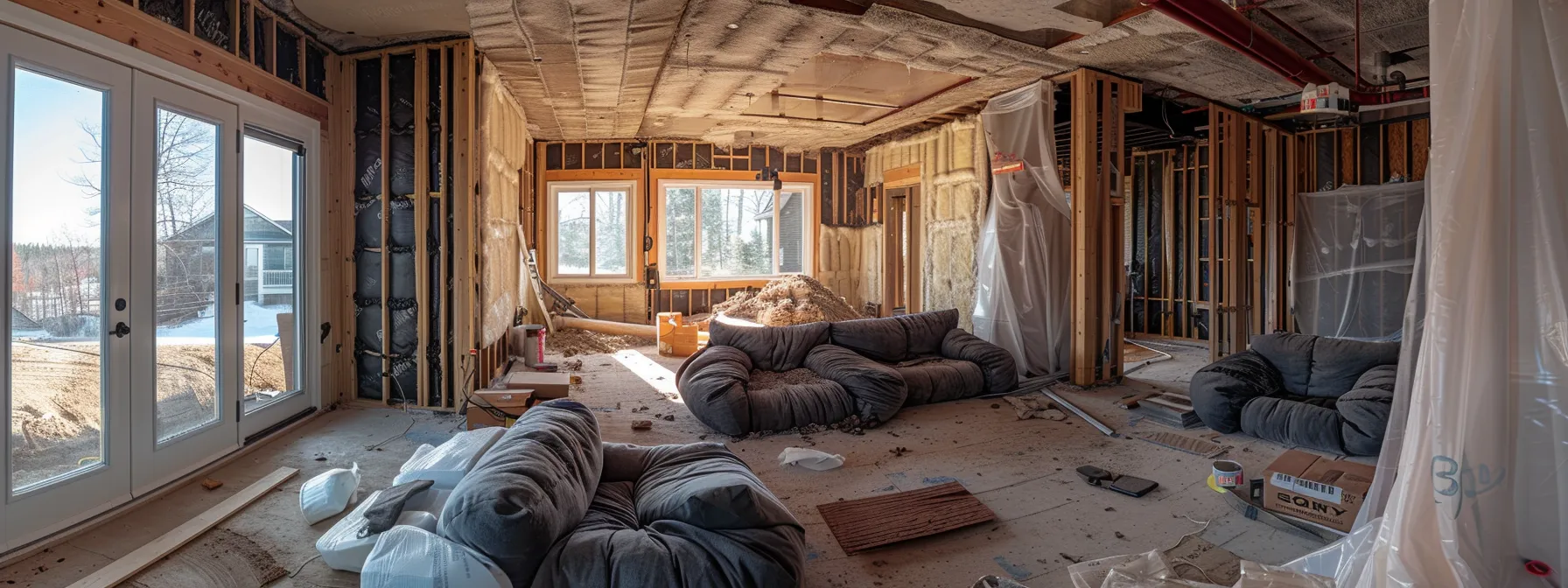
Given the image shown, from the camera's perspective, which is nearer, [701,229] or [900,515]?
[900,515]

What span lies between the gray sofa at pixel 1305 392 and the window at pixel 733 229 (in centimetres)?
672

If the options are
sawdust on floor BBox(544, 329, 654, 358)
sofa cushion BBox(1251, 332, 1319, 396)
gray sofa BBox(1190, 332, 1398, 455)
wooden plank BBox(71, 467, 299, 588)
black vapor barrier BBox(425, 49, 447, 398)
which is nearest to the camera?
wooden plank BBox(71, 467, 299, 588)

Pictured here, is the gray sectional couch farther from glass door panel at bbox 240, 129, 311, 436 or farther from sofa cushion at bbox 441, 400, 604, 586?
glass door panel at bbox 240, 129, 311, 436

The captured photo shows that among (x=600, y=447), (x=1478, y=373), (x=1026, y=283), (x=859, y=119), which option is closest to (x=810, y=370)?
(x=1026, y=283)

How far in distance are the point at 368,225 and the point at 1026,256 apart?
5.64 metres

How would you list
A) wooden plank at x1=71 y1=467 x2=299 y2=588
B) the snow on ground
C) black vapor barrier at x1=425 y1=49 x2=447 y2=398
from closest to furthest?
wooden plank at x1=71 y1=467 x2=299 y2=588, the snow on ground, black vapor barrier at x1=425 y1=49 x2=447 y2=398

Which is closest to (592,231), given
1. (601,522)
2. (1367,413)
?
(601,522)

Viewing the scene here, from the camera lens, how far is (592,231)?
35.1 ft

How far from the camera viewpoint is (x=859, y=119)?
8.65m

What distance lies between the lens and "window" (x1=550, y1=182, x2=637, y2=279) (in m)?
10.6

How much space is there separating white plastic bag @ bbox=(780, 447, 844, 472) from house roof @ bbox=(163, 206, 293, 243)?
357 cm

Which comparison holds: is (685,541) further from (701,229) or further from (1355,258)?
(701,229)

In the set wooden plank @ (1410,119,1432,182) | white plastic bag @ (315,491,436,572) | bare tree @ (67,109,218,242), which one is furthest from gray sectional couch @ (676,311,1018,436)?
wooden plank @ (1410,119,1432,182)

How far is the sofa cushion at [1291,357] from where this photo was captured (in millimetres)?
5398
